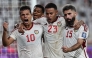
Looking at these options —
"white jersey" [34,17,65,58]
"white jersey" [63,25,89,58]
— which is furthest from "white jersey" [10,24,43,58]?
"white jersey" [63,25,89,58]

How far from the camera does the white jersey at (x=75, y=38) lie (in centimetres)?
543

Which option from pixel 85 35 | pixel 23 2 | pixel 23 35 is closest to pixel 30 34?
pixel 23 35

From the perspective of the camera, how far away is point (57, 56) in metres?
5.90

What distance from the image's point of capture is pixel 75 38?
18.0 ft

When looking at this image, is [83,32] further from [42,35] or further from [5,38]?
[5,38]

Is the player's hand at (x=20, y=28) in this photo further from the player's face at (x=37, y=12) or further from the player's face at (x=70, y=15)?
the player's face at (x=70, y=15)

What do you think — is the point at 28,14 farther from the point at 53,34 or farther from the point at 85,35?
the point at 85,35

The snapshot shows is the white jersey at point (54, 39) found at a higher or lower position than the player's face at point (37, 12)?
lower

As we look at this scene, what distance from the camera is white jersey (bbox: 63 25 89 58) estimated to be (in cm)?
543

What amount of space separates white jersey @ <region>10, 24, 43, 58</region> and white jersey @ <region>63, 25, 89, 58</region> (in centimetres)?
49

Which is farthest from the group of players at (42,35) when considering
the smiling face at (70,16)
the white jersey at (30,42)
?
the smiling face at (70,16)

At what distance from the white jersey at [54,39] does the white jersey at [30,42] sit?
115mm

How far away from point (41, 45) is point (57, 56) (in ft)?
1.05

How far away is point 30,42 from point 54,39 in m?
0.39
